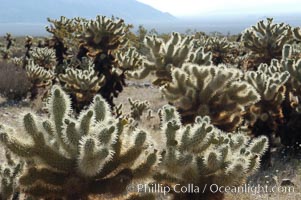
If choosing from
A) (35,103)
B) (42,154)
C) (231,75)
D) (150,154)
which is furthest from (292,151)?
(35,103)

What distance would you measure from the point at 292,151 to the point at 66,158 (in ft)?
15.7

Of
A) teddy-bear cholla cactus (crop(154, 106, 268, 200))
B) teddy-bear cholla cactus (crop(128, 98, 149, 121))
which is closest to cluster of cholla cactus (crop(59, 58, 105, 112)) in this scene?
teddy-bear cholla cactus (crop(128, 98, 149, 121))

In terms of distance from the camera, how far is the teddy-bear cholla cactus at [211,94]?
6.04 metres

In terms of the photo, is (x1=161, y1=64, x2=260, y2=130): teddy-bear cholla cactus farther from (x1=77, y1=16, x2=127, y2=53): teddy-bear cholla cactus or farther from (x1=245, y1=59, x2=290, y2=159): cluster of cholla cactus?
(x1=77, y1=16, x2=127, y2=53): teddy-bear cholla cactus

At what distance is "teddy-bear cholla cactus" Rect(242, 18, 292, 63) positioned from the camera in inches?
438

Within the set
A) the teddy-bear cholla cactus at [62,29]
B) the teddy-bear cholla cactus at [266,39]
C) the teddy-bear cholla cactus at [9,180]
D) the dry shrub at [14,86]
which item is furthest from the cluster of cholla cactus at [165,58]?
the teddy-bear cholla cactus at [62,29]

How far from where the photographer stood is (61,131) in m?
3.29

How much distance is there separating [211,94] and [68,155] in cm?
319

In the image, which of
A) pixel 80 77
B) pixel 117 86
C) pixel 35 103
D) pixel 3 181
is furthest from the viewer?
pixel 35 103

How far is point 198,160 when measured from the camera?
11.9 feet

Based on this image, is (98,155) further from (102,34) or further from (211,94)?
(102,34)

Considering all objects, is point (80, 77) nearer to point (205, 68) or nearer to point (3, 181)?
point (205, 68)

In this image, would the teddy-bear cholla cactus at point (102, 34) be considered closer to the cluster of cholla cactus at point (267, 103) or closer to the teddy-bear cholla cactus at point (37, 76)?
the teddy-bear cholla cactus at point (37, 76)

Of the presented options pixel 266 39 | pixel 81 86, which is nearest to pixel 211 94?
pixel 81 86
